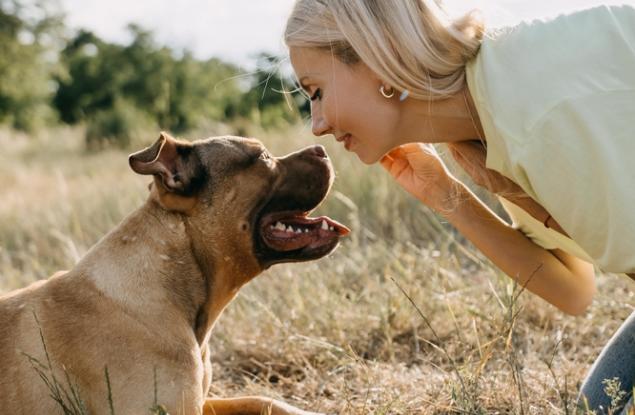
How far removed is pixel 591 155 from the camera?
2676 millimetres

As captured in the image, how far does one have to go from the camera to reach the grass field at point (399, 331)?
138 inches

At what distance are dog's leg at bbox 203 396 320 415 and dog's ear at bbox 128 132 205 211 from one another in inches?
35.4

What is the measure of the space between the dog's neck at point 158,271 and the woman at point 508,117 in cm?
74

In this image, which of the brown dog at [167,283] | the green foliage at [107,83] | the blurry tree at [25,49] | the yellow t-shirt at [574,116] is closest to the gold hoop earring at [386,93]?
the yellow t-shirt at [574,116]

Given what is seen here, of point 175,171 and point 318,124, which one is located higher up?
point 318,124

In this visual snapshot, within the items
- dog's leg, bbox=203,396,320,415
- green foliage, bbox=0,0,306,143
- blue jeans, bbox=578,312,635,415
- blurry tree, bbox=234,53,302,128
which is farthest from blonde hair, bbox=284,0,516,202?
green foliage, bbox=0,0,306,143

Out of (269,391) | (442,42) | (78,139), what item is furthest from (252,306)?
(78,139)

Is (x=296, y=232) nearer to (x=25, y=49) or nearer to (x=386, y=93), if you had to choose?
(x=386, y=93)

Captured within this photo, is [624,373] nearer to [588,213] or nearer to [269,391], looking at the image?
[588,213]

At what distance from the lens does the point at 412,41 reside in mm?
3137

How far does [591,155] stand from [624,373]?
51.5 inches

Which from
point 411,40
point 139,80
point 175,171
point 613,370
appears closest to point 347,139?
point 411,40

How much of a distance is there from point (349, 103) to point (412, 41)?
354 mm

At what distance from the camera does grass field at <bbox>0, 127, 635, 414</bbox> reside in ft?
11.5
